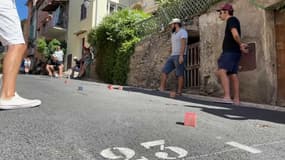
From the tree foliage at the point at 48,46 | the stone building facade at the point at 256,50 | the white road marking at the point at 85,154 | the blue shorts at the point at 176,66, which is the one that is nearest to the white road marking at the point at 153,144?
the white road marking at the point at 85,154

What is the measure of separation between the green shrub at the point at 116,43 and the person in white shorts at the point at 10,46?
9.63 metres

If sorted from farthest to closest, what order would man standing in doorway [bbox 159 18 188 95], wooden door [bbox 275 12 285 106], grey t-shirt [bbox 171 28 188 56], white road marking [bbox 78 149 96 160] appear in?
grey t-shirt [bbox 171 28 188 56] < man standing in doorway [bbox 159 18 188 95] < wooden door [bbox 275 12 285 106] < white road marking [bbox 78 149 96 160]

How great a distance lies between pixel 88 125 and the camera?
289 cm

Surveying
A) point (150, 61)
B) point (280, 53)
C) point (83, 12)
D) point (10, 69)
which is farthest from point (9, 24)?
point (83, 12)

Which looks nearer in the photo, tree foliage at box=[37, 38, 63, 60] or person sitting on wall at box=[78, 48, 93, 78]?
person sitting on wall at box=[78, 48, 93, 78]

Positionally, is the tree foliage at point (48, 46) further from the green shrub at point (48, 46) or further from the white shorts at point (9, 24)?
Result: the white shorts at point (9, 24)

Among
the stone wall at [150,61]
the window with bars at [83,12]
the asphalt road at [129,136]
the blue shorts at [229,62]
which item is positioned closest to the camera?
the asphalt road at [129,136]

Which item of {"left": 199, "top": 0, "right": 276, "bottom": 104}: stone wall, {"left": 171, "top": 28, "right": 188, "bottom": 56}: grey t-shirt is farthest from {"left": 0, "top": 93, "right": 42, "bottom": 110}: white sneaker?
{"left": 199, "top": 0, "right": 276, "bottom": 104}: stone wall

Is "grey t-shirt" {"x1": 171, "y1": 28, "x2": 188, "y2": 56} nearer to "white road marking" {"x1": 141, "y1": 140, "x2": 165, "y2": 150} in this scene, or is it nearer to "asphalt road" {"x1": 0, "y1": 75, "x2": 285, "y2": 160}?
"asphalt road" {"x1": 0, "y1": 75, "x2": 285, "y2": 160}

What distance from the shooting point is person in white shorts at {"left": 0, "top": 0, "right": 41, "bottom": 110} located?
10.2 feet

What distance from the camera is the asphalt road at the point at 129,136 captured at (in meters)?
2.26

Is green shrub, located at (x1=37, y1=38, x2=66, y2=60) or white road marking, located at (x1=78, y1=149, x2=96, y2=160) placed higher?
green shrub, located at (x1=37, y1=38, x2=66, y2=60)

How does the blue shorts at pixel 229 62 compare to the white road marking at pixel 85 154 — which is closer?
the white road marking at pixel 85 154

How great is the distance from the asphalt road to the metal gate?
5.16 meters
